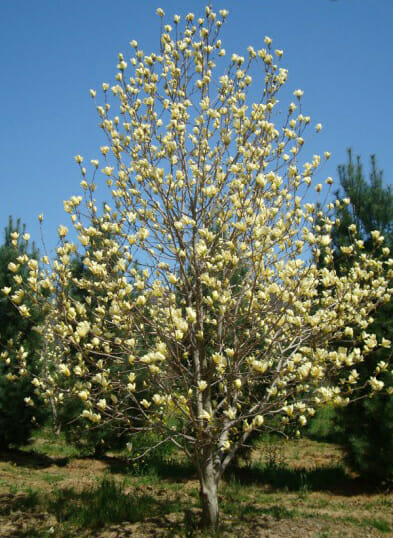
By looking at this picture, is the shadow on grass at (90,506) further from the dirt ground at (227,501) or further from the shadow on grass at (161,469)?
the shadow on grass at (161,469)

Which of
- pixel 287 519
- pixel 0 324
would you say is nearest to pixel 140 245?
pixel 287 519

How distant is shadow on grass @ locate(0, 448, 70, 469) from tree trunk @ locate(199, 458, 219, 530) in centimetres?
626

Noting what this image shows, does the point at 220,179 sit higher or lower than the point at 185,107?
lower

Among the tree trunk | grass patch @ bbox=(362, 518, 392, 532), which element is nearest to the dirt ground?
grass patch @ bbox=(362, 518, 392, 532)

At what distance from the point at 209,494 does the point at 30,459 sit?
7.00 metres

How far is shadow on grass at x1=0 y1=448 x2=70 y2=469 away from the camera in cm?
995

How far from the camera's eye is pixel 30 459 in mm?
10344

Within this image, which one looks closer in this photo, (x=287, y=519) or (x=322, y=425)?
(x=287, y=519)

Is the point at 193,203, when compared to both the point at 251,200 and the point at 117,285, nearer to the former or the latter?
the point at 251,200

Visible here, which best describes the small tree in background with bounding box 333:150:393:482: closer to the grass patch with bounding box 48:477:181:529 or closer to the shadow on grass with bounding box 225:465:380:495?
the shadow on grass with bounding box 225:465:380:495

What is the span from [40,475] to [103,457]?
8.55ft

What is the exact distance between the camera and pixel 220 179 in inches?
200

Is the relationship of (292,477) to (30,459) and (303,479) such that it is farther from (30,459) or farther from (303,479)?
(30,459)

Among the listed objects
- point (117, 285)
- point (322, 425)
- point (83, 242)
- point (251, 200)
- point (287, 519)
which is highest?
point (251, 200)
